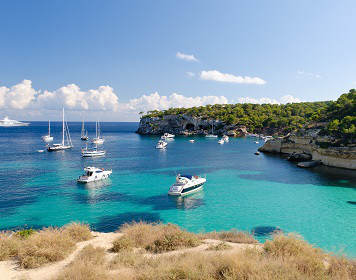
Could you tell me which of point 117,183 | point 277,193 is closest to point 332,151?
point 277,193

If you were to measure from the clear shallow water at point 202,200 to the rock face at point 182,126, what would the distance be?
255ft

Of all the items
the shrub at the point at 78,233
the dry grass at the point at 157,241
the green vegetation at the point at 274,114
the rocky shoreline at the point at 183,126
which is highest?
the green vegetation at the point at 274,114

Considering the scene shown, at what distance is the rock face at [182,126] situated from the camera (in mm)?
125981

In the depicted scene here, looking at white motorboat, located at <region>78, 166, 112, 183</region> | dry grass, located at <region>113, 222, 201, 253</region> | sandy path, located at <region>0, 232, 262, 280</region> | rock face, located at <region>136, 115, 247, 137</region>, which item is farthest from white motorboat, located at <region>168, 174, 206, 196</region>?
rock face, located at <region>136, 115, 247, 137</region>

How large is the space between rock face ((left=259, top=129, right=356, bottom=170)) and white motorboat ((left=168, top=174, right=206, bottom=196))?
2959 centimetres

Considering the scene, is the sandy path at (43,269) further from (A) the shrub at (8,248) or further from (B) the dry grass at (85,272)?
(B) the dry grass at (85,272)

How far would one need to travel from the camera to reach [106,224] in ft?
72.7

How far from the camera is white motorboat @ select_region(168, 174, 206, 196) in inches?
1183

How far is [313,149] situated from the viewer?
174 feet

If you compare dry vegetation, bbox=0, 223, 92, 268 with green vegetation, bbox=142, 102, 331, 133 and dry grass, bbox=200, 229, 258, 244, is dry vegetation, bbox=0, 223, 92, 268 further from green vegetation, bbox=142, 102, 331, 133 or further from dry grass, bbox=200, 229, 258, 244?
green vegetation, bbox=142, 102, 331, 133

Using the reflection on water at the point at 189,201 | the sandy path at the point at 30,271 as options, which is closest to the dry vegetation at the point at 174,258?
the sandy path at the point at 30,271

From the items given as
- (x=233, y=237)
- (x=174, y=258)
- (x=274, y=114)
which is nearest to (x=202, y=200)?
(x=233, y=237)

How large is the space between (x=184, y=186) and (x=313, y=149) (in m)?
35.6

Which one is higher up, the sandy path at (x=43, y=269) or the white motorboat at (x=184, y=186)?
the sandy path at (x=43, y=269)
